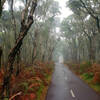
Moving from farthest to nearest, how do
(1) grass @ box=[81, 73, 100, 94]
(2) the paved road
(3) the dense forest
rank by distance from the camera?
(1) grass @ box=[81, 73, 100, 94]
(2) the paved road
(3) the dense forest

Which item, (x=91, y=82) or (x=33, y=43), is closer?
(x=91, y=82)

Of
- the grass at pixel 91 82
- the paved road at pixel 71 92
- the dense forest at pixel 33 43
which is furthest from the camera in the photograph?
the grass at pixel 91 82

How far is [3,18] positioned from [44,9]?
7.03 meters

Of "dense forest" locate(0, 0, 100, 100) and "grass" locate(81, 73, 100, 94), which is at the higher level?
"dense forest" locate(0, 0, 100, 100)

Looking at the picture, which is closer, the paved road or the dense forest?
the dense forest

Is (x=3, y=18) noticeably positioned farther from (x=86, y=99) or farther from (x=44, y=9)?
(x=86, y=99)

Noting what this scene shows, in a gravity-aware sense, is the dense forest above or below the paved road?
above

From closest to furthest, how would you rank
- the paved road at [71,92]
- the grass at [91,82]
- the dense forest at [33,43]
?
the dense forest at [33,43] < the paved road at [71,92] < the grass at [91,82]

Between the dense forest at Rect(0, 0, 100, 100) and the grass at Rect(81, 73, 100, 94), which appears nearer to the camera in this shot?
the dense forest at Rect(0, 0, 100, 100)

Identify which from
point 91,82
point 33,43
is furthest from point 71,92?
point 33,43

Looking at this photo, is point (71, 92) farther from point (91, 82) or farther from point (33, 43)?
point (33, 43)

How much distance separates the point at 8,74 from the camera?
18.7 feet

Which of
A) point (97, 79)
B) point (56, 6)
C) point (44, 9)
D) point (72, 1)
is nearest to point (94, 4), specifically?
point (72, 1)

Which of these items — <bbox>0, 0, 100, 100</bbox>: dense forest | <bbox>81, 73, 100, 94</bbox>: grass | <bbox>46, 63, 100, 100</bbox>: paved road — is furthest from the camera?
<bbox>81, 73, 100, 94</bbox>: grass
